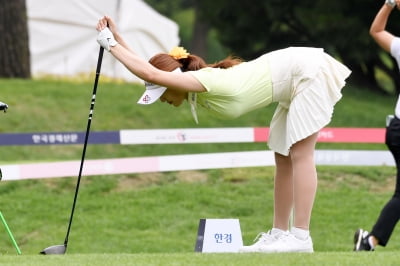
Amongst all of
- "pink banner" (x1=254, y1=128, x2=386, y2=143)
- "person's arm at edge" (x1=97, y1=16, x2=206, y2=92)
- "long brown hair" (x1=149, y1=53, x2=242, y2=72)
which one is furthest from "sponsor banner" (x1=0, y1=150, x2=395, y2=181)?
"person's arm at edge" (x1=97, y1=16, x2=206, y2=92)

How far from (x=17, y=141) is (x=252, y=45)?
14.3 m

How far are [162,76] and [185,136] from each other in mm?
5698

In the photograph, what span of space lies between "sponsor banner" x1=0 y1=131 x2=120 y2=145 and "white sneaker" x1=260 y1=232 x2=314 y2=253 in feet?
17.9

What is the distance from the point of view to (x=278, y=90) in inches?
280

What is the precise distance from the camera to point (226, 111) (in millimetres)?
6949

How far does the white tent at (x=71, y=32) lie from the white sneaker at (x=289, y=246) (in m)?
14.8

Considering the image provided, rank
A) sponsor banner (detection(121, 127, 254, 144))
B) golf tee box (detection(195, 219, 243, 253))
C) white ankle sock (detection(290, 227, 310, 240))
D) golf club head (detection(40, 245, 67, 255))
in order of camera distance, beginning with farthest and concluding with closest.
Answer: sponsor banner (detection(121, 127, 254, 144)), golf club head (detection(40, 245, 67, 255)), golf tee box (detection(195, 219, 243, 253)), white ankle sock (detection(290, 227, 310, 240))

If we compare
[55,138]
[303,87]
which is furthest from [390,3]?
[55,138]

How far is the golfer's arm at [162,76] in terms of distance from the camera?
6785 mm

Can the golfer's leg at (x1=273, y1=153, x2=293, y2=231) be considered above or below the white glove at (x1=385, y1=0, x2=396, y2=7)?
below

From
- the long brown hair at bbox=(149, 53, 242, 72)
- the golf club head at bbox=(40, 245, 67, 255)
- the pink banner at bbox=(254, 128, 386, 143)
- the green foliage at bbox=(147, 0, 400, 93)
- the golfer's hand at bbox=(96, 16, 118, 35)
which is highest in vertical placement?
the green foliage at bbox=(147, 0, 400, 93)

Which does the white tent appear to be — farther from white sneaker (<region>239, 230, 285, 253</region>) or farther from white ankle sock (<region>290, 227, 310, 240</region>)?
white ankle sock (<region>290, 227, 310, 240</region>)

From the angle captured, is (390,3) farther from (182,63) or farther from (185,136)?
(185,136)

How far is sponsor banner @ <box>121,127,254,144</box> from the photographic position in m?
12.3
